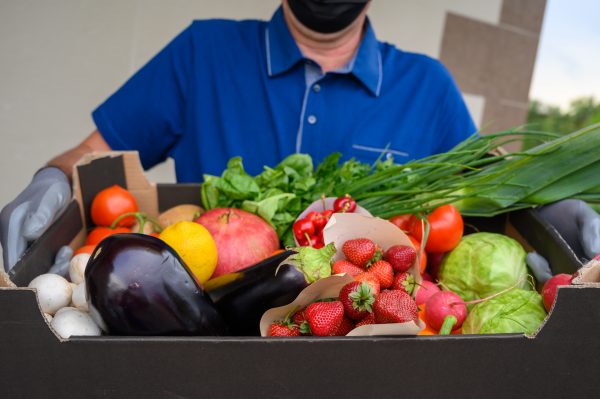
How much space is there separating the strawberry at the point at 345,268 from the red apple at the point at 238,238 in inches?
10.4

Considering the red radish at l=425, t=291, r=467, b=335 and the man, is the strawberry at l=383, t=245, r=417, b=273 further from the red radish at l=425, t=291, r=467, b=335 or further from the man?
the man

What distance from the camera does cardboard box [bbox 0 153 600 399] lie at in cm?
73

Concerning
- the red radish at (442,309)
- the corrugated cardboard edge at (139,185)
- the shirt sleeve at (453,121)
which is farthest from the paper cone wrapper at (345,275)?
the shirt sleeve at (453,121)

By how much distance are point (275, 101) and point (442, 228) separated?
3.04ft

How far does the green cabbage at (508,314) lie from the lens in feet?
3.39

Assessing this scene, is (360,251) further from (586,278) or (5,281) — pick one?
(5,281)

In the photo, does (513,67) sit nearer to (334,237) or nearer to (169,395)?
(334,237)

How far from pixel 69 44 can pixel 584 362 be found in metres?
2.59

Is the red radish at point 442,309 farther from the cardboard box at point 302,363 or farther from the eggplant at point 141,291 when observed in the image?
the eggplant at point 141,291

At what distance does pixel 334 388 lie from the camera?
76cm

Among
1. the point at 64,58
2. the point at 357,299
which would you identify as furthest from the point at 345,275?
the point at 64,58

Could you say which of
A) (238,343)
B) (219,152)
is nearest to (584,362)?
(238,343)

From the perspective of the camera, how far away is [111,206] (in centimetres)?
139

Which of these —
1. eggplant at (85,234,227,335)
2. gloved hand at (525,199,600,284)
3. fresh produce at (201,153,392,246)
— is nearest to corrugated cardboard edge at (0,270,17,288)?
eggplant at (85,234,227,335)
